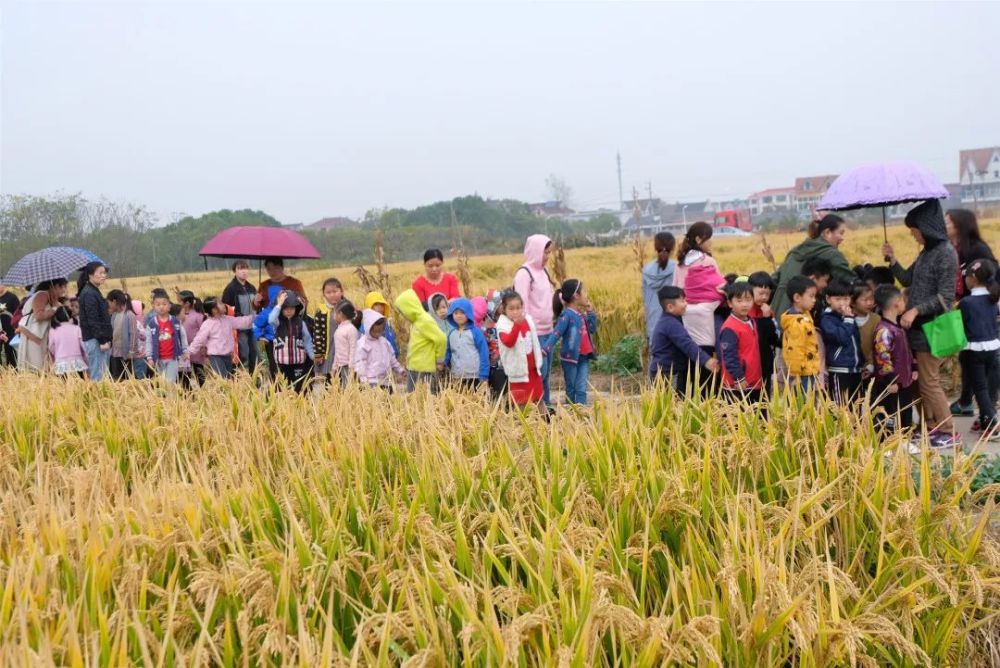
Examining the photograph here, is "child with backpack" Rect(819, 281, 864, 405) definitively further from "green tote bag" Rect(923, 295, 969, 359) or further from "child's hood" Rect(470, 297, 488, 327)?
"child's hood" Rect(470, 297, 488, 327)

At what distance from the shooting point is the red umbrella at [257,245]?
8461 millimetres

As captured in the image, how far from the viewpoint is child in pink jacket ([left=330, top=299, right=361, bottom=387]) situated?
730 cm

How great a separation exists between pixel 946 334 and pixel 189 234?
1545 inches

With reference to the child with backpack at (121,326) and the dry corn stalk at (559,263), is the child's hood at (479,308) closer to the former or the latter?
the dry corn stalk at (559,263)

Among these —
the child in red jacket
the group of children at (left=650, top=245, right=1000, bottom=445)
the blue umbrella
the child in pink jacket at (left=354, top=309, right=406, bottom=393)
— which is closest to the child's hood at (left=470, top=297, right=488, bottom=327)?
the child in pink jacket at (left=354, top=309, right=406, bottom=393)

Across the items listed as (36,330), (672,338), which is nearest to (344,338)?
(672,338)

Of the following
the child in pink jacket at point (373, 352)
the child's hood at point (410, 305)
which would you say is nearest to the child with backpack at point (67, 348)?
the child in pink jacket at point (373, 352)

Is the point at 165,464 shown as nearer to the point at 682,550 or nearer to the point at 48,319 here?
the point at 682,550

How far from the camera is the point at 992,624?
9.17 feet

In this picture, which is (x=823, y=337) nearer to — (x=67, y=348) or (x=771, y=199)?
(x=67, y=348)

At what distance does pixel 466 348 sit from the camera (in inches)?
272

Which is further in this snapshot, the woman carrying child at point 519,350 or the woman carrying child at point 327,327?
the woman carrying child at point 327,327

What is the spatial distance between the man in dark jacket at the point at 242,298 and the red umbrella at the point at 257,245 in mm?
289

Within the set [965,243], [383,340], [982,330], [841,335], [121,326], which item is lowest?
[982,330]
